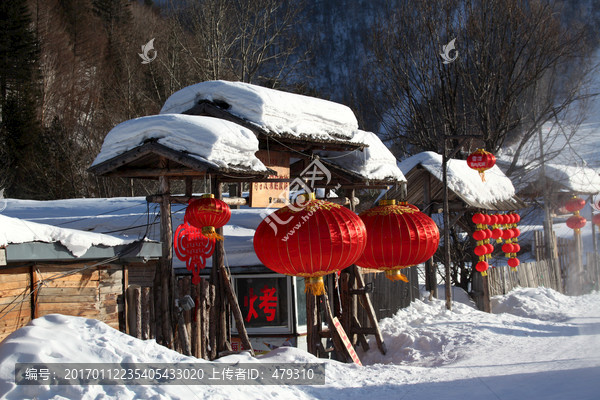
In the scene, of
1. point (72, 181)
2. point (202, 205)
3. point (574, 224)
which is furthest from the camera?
point (72, 181)

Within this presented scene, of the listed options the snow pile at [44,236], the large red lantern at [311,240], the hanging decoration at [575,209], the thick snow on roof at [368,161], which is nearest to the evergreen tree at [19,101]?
the thick snow on roof at [368,161]

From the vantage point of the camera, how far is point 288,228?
6.91m

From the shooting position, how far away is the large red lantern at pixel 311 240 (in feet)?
22.5

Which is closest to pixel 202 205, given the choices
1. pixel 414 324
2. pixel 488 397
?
pixel 488 397

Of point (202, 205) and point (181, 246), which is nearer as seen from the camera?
point (202, 205)

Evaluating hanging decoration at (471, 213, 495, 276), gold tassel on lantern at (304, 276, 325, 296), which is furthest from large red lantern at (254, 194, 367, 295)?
hanging decoration at (471, 213, 495, 276)

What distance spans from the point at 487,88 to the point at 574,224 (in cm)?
609

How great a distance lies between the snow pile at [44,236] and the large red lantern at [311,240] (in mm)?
2142

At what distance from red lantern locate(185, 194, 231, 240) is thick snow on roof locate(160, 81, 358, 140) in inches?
66.1

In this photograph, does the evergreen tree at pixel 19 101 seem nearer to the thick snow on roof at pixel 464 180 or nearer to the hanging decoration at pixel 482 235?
the thick snow on roof at pixel 464 180

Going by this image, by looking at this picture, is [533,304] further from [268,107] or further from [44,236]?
[44,236]

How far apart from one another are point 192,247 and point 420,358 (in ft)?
16.7

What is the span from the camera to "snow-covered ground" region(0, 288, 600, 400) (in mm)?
5734

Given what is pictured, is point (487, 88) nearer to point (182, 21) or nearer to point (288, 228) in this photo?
point (182, 21)
